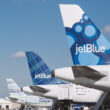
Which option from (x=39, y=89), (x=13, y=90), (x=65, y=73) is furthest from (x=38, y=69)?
(x=13, y=90)

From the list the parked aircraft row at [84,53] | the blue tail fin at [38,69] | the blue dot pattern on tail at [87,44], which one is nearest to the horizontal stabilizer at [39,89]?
the blue tail fin at [38,69]

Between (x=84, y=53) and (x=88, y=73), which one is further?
(x=84, y=53)

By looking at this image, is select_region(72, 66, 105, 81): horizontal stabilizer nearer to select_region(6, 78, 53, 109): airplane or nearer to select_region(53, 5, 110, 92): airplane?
select_region(53, 5, 110, 92): airplane

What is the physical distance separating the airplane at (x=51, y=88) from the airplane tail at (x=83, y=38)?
23.5 feet

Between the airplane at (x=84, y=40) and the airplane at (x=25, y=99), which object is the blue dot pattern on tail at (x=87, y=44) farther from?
the airplane at (x=25, y=99)

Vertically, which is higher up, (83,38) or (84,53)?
(83,38)

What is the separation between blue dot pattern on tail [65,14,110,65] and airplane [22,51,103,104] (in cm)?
715

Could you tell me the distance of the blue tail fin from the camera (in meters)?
38.9

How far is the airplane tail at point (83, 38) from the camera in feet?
61.3

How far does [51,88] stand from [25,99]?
2605 centimetres

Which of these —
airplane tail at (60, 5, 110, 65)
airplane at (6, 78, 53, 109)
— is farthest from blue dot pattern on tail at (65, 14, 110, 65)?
airplane at (6, 78, 53, 109)

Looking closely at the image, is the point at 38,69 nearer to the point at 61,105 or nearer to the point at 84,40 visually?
the point at 61,105

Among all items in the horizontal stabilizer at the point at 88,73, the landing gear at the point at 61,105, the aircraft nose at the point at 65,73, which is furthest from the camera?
the landing gear at the point at 61,105

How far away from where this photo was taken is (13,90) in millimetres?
64000
